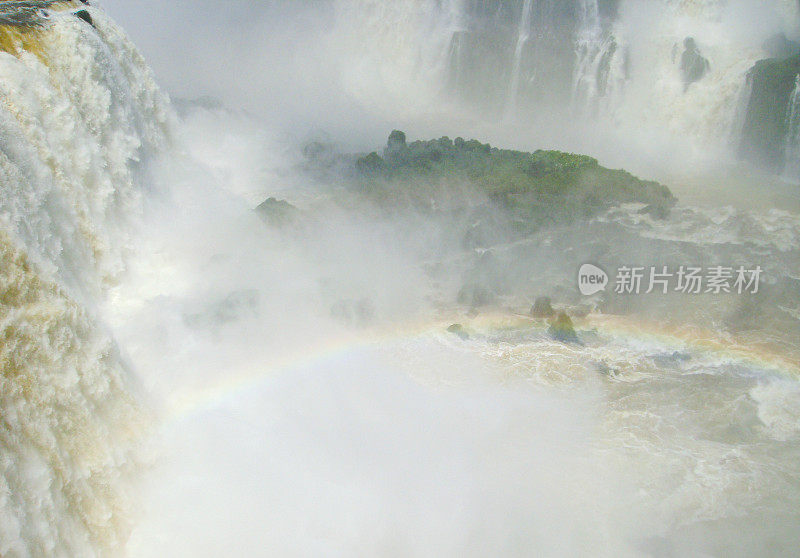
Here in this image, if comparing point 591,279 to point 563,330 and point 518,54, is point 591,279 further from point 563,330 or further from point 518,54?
point 518,54

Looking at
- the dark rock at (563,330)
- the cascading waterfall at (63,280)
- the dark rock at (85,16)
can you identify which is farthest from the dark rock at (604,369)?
the dark rock at (85,16)

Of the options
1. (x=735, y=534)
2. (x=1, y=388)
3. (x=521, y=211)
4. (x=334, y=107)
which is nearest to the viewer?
(x=1, y=388)

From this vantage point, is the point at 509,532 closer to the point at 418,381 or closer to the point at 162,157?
the point at 418,381

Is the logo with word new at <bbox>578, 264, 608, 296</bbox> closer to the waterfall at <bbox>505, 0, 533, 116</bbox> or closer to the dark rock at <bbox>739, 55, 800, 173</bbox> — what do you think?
the dark rock at <bbox>739, 55, 800, 173</bbox>

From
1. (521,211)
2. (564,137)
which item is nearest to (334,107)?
(564,137)

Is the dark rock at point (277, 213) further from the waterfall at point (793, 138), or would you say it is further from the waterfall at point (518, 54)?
the waterfall at point (793, 138)

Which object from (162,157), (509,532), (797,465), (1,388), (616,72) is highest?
(616,72)
